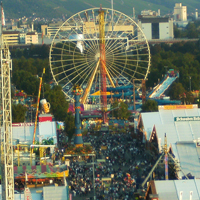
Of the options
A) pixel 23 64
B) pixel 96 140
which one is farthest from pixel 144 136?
pixel 23 64

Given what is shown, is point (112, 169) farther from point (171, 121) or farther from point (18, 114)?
point (18, 114)

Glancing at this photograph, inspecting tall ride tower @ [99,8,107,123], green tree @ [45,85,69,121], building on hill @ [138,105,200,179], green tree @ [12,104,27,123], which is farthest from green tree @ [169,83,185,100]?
building on hill @ [138,105,200,179]

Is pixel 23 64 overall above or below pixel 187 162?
above

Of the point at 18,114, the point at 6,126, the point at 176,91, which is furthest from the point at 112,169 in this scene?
the point at 176,91

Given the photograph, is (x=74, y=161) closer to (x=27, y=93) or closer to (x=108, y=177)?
(x=108, y=177)

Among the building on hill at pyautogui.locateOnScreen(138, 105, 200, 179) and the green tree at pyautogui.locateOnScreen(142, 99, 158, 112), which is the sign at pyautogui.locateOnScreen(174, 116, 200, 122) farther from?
the green tree at pyautogui.locateOnScreen(142, 99, 158, 112)

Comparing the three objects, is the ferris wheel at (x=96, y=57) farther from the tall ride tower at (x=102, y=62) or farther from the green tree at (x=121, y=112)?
the green tree at (x=121, y=112)
